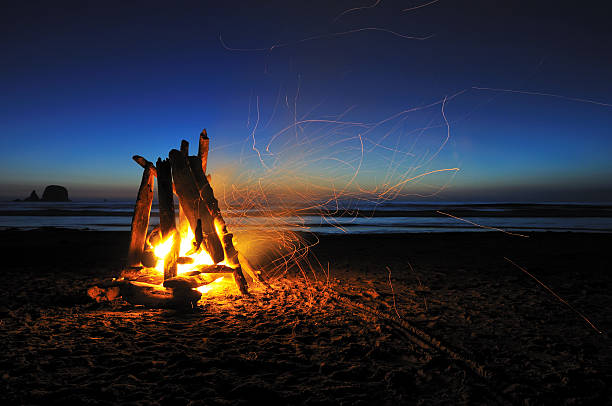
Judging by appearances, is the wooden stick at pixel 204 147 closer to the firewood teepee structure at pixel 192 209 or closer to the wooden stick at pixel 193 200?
the firewood teepee structure at pixel 192 209

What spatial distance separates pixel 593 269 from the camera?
875 centimetres

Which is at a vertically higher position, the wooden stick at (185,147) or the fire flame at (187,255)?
the wooden stick at (185,147)

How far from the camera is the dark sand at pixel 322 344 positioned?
311cm

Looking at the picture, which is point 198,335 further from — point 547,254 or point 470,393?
point 547,254

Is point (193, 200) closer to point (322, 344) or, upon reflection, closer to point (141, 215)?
point (141, 215)

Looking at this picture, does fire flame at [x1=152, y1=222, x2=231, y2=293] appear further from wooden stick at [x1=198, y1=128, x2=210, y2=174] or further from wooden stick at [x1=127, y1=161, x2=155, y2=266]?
wooden stick at [x1=198, y1=128, x2=210, y2=174]

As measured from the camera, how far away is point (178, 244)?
6.31 meters

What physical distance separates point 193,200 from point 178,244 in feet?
2.74

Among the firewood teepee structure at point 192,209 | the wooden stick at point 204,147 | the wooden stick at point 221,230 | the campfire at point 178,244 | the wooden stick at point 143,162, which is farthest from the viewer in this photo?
the wooden stick at point 204,147

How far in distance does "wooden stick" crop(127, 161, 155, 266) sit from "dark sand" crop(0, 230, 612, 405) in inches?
51.0

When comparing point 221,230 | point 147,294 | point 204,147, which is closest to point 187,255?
point 221,230

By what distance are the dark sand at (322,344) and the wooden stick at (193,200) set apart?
94 cm

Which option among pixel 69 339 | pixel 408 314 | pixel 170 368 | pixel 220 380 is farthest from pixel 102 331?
pixel 408 314

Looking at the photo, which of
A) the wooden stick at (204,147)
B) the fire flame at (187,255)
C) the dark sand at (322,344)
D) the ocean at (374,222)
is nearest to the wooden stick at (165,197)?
the fire flame at (187,255)
